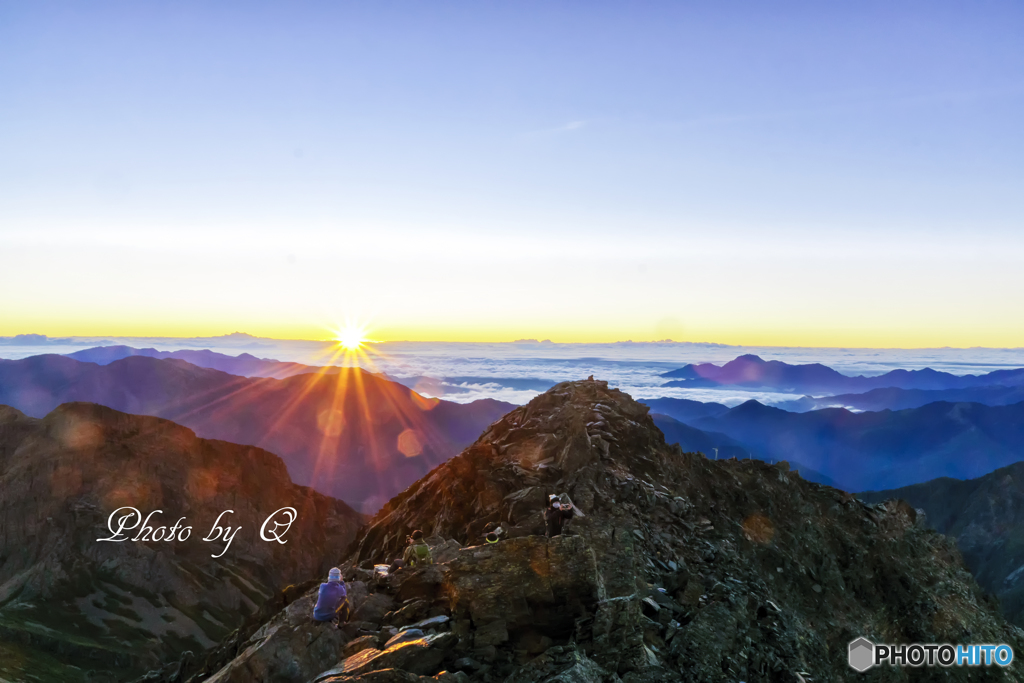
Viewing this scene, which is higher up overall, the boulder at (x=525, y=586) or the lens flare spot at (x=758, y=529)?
the boulder at (x=525, y=586)

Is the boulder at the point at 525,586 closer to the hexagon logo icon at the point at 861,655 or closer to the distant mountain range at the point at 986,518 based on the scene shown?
the hexagon logo icon at the point at 861,655

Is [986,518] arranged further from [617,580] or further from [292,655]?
[292,655]

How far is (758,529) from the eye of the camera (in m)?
36.3

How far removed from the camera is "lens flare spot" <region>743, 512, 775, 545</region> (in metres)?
35.3

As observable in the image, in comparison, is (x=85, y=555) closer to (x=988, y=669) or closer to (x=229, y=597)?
(x=229, y=597)

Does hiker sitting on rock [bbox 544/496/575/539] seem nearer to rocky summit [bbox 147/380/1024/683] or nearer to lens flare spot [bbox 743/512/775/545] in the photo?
rocky summit [bbox 147/380/1024/683]

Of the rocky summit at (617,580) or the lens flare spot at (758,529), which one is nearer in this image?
the rocky summit at (617,580)

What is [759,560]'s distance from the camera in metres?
33.6

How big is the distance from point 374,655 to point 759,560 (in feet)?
70.4

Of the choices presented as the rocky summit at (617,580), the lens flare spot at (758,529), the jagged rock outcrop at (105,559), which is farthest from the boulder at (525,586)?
the jagged rock outcrop at (105,559)

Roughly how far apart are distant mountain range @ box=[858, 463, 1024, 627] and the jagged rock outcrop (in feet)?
477

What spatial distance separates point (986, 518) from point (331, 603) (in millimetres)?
194138

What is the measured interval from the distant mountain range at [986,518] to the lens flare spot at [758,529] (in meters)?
120

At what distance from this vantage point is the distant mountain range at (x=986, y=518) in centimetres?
14400
